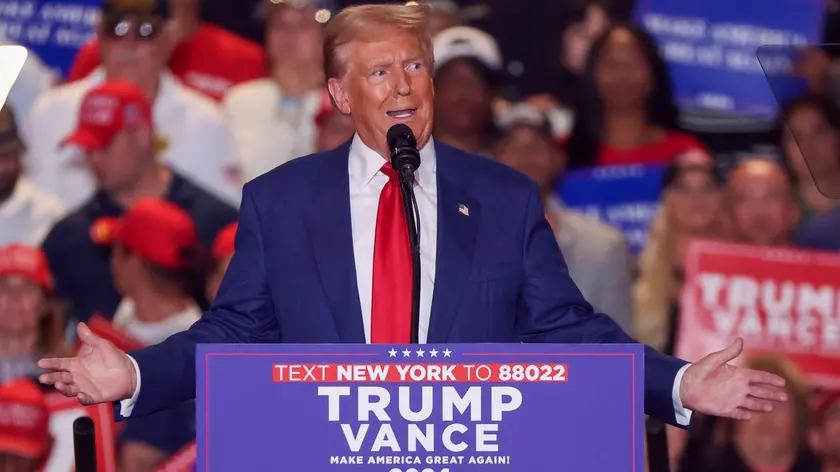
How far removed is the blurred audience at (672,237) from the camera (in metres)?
5.06

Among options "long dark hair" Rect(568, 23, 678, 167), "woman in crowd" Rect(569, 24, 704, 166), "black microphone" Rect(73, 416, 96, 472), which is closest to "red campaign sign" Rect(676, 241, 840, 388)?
"woman in crowd" Rect(569, 24, 704, 166)

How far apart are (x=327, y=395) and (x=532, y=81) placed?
332 cm

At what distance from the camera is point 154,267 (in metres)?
4.96

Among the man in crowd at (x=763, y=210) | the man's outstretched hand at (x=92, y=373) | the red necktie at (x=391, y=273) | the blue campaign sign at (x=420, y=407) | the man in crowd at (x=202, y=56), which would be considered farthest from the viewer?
the man in crowd at (x=202, y=56)

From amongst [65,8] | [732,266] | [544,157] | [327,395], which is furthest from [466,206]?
[65,8]

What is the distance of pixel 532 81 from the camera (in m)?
5.29

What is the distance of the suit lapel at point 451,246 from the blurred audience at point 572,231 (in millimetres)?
2369

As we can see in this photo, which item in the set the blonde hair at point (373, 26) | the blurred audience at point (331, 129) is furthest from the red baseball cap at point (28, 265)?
the blonde hair at point (373, 26)

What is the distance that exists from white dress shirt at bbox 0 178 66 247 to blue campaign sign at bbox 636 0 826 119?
2.37 meters

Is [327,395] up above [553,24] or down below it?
below

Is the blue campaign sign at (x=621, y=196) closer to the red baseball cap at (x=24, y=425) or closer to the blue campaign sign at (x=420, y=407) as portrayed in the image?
the red baseball cap at (x=24, y=425)

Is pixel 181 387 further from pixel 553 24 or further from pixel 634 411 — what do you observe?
pixel 553 24

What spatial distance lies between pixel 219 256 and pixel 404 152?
109 inches

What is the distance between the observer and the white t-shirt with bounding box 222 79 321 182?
16.7 ft
